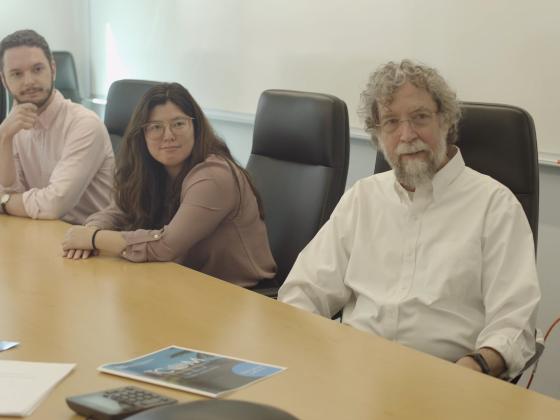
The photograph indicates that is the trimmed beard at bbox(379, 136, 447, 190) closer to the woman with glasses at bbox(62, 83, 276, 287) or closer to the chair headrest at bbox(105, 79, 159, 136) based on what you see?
the woman with glasses at bbox(62, 83, 276, 287)

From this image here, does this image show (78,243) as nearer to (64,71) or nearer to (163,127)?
(163,127)

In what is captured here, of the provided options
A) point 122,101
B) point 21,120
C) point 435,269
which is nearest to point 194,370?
point 435,269

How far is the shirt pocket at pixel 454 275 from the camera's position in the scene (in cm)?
193

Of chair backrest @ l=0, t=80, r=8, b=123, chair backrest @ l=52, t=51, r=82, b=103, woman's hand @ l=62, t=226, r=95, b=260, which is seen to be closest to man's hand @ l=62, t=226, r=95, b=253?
woman's hand @ l=62, t=226, r=95, b=260

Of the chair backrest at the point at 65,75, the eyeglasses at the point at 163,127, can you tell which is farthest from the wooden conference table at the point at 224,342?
the chair backrest at the point at 65,75

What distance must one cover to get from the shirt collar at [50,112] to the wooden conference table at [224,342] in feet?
3.33

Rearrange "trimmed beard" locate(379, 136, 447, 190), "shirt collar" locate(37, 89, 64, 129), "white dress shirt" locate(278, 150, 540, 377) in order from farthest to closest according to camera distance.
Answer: "shirt collar" locate(37, 89, 64, 129) → "trimmed beard" locate(379, 136, 447, 190) → "white dress shirt" locate(278, 150, 540, 377)

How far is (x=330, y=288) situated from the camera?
212 cm

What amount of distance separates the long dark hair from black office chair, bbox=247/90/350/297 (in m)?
0.15

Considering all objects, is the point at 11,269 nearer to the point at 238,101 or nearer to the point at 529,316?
the point at 529,316

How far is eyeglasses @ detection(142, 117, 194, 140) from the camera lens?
8.11 ft

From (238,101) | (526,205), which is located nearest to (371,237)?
(526,205)

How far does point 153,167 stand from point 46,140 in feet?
2.53

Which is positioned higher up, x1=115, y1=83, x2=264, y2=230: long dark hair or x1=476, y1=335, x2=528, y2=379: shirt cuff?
x1=115, y1=83, x2=264, y2=230: long dark hair
